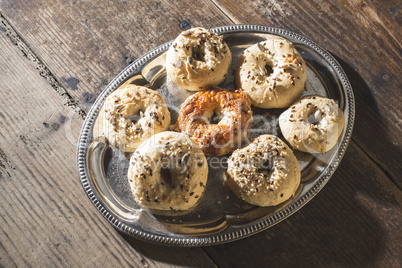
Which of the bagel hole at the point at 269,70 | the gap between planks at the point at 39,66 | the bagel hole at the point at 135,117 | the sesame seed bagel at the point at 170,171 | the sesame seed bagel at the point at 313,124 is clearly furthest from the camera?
the gap between planks at the point at 39,66

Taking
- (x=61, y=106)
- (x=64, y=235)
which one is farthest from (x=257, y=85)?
(x=64, y=235)

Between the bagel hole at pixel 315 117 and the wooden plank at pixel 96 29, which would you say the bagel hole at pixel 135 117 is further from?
the bagel hole at pixel 315 117

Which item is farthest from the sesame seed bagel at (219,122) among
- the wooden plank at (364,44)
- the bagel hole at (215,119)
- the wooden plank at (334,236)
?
the wooden plank at (364,44)

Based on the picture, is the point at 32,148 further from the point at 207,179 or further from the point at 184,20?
the point at 184,20

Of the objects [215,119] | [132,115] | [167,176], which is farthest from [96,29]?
[167,176]

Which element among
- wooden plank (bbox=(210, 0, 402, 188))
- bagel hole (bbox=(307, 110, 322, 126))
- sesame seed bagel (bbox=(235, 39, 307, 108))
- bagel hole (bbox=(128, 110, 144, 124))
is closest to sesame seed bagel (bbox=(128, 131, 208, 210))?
bagel hole (bbox=(128, 110, 144, 124))

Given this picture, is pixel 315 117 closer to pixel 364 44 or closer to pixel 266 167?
pixel 266 167
